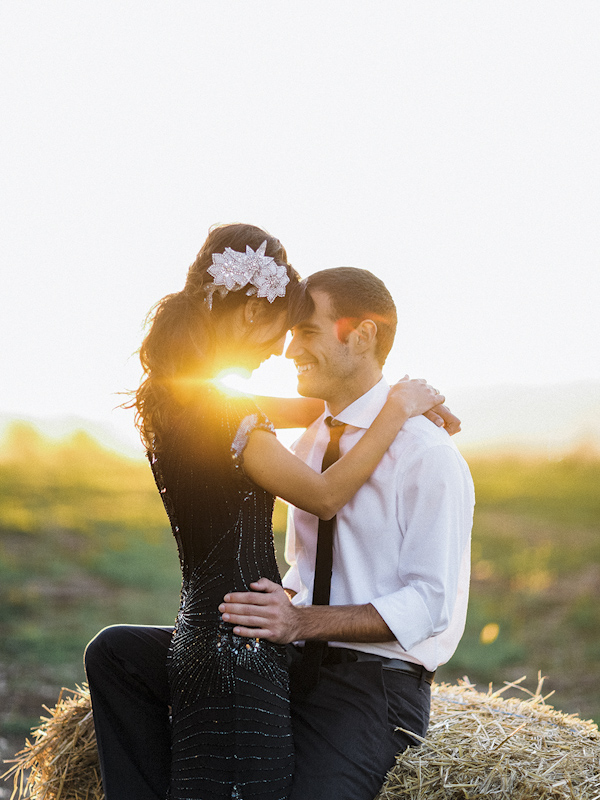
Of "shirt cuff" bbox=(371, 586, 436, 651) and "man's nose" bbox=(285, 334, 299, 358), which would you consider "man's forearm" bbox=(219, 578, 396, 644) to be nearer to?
"shirt cuff" bbox=(371, 586, 436, 651)

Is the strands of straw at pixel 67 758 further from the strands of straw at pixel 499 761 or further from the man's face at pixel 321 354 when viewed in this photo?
the man's face at pixel 321 354

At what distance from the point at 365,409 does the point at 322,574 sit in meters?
0.81

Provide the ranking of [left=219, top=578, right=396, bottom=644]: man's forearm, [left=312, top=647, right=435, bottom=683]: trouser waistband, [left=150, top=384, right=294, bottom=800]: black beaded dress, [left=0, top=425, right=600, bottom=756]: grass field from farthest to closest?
1. [left=0, top=425, right=600, bottom=756]: grass field
2. [left=312, top=647, right=435, bottom=683]: trouser waistband
3. [left=219, top=578, right=396, bottom=644]: man's forearm
4. [left=150, top=384, right=294, bottom=800]: black beaded dress

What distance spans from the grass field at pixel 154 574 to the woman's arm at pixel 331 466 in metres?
4.63

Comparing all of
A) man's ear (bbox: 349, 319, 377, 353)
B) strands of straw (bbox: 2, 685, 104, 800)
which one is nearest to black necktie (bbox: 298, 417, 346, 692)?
man's ear (bbox: 349, 319, 377, 353)

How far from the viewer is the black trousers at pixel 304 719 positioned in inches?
115

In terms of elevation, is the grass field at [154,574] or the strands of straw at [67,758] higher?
the strands of straw at [67,758]

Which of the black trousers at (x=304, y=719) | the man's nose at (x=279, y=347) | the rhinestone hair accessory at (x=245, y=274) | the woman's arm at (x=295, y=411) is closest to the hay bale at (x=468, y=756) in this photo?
the black trousers at (x=304, y=719)

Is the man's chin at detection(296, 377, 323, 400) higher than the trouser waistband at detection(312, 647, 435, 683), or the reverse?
the man's chin at detection(296, 377, 323, 400)

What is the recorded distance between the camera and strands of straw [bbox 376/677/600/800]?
9.55 feet

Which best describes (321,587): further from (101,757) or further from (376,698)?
(101,757)

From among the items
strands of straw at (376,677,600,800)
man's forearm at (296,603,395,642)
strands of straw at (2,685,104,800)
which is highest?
man's forearm at (296,603,395,642)

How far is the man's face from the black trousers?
122 cm

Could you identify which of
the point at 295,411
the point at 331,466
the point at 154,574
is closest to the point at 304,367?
the point at 295,411
